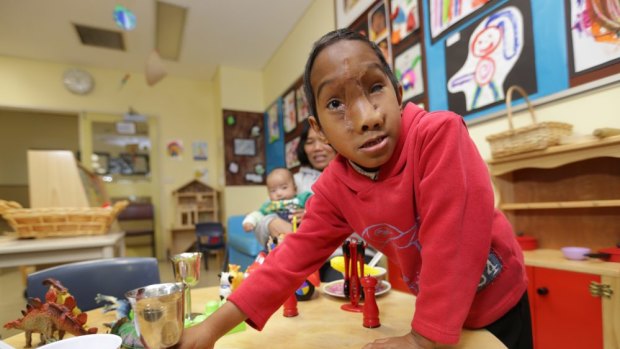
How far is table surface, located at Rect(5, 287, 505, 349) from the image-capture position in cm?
58

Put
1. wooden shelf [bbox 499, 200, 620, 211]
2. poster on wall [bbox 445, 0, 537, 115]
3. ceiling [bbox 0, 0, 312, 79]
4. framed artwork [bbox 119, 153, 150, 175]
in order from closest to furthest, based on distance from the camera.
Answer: wooden shelf [bbox 499, 200, 620, 211], poster on wall [bbox 445, 0, 537, 115], ceiling [bbox 0, 0, 312, 79], framed artwork [bbox 119, 153, 150, 175]

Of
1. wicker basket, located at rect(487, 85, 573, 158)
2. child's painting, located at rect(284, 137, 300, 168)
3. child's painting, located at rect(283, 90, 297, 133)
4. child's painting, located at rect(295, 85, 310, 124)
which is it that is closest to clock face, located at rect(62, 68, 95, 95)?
child's painting, located at rect(283, 90, 297, 133)

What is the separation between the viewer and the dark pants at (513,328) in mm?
627

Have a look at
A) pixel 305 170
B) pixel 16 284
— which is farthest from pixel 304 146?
pixel 16 284

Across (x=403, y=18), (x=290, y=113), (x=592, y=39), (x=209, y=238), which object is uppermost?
(x=403, y=18)

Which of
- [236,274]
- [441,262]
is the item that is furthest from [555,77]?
[236,274]

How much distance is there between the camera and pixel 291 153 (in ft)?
12.8

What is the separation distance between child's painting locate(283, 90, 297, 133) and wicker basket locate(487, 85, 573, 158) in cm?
258

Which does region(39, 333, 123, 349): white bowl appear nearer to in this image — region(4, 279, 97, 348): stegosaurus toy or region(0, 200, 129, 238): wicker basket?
region(4, 279, 97, 348): stegosaurus toy

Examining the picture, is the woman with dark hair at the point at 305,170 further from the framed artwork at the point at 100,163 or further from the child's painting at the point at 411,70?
the framed artwork at the point at 100,163

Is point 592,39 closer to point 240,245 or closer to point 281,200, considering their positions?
point 281,200

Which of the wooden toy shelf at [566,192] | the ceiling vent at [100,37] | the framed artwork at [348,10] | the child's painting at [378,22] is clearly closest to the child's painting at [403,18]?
the child's painting at [378,22]

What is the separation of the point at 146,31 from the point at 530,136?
4140 mm

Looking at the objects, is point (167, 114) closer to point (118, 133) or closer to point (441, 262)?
point (118, 133)
